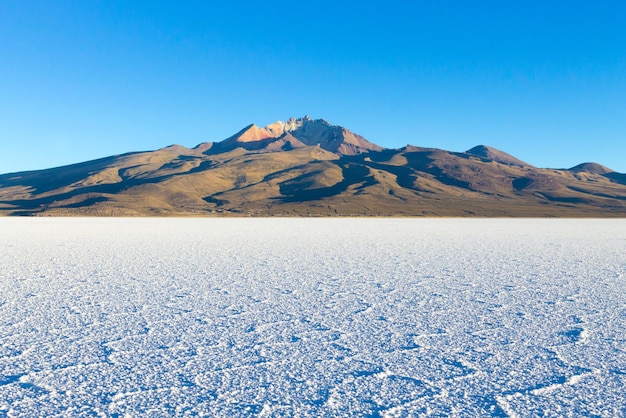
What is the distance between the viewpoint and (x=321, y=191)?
14888 cm

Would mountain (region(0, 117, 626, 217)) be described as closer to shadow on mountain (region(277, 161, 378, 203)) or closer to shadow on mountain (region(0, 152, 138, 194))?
shadow on mountain (region(277, 161, 378, 203))

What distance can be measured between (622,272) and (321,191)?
134409 mm

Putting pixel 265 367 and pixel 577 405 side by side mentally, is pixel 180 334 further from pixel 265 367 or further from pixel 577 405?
pixel 577 405

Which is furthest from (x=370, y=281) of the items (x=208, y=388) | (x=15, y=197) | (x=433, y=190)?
(x=15, y=197)

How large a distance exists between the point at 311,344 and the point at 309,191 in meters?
143

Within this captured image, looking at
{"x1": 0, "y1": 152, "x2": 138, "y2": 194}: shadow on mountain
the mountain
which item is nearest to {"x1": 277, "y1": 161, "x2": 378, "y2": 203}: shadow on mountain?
the mountain

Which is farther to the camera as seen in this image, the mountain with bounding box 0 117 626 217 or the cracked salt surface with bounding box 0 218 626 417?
the mountain with bounding box 0 117 626 217

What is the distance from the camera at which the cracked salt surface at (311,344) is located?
4.96 meters

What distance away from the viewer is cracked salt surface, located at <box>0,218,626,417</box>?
4.96 m

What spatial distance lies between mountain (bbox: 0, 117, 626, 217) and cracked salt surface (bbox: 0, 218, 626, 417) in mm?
96966

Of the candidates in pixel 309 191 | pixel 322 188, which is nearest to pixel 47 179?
pixel 309 191

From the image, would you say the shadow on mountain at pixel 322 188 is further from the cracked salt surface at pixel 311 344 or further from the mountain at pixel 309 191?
the cracked salt surface at pixel 311 344

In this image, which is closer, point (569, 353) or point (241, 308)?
point (569, 353)

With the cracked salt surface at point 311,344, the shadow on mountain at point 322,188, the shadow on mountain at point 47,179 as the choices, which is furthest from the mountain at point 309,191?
the cracked salt surface at point 311,344
